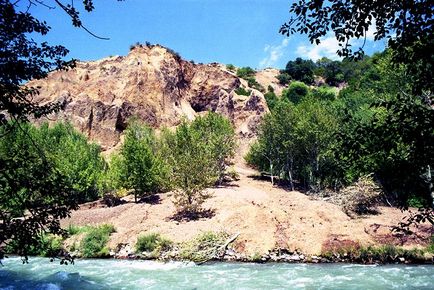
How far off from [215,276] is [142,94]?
56.2 metres

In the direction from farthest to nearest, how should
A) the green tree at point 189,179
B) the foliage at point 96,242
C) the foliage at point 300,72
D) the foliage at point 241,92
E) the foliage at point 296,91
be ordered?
the foliage at point 300,72
the foliage at point 296,91
the foliage at point 241,92
the green tree at point 189,179
the foliage at point 96,242

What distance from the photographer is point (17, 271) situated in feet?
68.1

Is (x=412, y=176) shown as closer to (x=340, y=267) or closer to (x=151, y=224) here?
(x=340, y=267)

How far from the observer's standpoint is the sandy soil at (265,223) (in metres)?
23.3

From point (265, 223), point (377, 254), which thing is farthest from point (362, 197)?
point (377, 254)

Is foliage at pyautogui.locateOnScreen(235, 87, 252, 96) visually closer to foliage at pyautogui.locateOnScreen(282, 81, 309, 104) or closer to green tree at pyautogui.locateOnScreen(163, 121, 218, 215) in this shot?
foliage at pyautogui.locateOnScreen(282, 81, 309, 104)

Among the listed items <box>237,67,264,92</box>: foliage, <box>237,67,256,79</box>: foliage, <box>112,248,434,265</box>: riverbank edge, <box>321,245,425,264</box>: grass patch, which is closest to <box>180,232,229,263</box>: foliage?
<box>112,248,434,265</box>: riverbank edge

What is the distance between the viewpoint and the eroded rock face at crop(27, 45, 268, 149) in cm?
6575

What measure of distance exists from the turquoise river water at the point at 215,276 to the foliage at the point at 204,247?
37.2 inches

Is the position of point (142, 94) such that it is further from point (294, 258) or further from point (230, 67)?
point (294, 258)

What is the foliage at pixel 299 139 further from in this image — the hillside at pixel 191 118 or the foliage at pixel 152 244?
the foliage at pixel 152 244

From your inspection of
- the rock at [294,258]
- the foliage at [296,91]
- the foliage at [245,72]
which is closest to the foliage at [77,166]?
the rock at [294,258]

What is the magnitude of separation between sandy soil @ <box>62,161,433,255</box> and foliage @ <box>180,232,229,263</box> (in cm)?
109

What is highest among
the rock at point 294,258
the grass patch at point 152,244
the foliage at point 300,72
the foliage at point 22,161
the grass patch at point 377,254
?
the foliage at point 300,72
